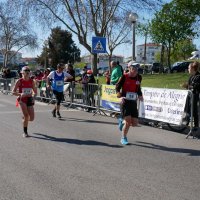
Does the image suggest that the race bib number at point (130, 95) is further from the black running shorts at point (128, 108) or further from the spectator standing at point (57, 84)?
the spectator standing at point (57, 84)

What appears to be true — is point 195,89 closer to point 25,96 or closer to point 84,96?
point 25,96

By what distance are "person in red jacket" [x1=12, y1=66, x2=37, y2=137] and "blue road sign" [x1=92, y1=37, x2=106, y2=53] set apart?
639 centimetres

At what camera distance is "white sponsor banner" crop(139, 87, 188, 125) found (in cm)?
1003

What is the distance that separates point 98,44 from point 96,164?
945 cm

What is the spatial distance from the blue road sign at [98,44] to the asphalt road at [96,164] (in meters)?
5.41

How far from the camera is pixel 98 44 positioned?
51.2 feet

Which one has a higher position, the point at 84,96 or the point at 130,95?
the point at 130,95

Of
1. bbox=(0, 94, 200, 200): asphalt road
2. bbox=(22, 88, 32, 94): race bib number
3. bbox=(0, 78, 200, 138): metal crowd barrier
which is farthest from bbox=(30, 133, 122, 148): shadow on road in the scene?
bbox=(0, 78, 200, 138): metal crowd barrier

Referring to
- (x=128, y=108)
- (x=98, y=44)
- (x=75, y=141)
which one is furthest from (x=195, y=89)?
(x=98, y=44)

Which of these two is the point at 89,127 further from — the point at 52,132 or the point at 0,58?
the point at 0,58

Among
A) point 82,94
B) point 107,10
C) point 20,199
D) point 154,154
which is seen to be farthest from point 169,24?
point 20,199

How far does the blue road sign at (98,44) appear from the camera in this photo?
611 inches

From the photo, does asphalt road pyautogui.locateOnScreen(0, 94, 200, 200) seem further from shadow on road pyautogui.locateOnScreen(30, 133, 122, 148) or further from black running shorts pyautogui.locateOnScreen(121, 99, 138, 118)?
black running shorts pyautogui.locateOnScreen(121, 99, 138, 118)

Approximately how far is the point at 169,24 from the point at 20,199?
4364 centimetres
